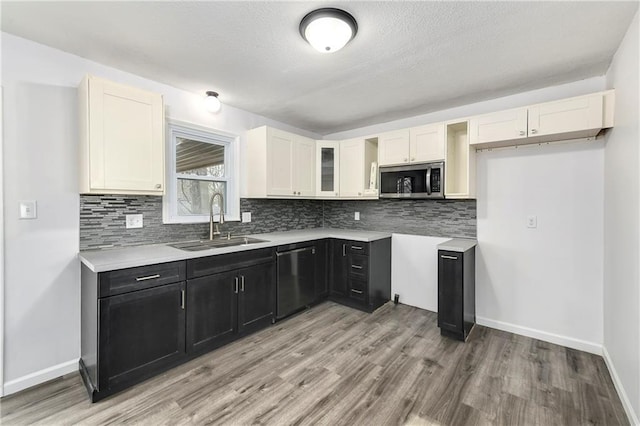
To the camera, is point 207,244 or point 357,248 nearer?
point 207,244

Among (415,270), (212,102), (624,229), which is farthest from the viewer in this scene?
(415,270)

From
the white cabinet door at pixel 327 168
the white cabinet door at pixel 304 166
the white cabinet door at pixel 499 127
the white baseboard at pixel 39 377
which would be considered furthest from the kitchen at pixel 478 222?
the white cabinet door at pixel 327 168

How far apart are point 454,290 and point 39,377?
332cm

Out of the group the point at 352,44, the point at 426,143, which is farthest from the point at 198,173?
the point at 426,143

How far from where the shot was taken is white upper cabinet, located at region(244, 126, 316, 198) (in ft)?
10.5

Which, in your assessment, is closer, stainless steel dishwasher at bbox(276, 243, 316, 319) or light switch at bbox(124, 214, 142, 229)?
light switch at bbox(124, 214, 142, 229)

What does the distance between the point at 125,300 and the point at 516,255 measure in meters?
3.38

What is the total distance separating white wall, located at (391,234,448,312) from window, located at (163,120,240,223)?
208 cm

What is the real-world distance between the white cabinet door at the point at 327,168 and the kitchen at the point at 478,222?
81cm

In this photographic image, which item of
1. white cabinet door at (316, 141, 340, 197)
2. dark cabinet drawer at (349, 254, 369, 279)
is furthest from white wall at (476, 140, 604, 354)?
white cabinet door at (316, 141, 340, 197)

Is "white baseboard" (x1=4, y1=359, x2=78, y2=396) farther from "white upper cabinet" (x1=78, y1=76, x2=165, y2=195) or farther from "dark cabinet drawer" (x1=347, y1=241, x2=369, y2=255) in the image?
"dark cabinet drawer" (x1=347, y1=241, x2=369, y2=255)

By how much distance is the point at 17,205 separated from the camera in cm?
191

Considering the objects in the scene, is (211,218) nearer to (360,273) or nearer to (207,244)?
(207,244)

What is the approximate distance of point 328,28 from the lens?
167cm
